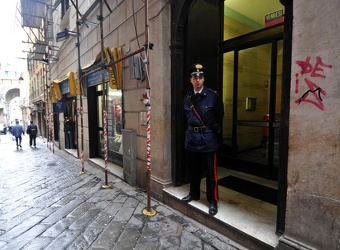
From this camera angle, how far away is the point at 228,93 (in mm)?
5121

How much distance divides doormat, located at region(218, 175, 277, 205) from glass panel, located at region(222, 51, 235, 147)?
1069 millimetres

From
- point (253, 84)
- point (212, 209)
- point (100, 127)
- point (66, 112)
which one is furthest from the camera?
point (66, 112)

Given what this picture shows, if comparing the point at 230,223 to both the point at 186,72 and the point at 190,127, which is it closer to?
the point at 190,127

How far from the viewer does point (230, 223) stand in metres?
2.79

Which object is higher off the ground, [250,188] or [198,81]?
[198,81]

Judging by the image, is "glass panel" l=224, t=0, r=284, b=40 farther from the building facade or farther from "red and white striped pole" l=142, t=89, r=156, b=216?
"red and white striped pole" l=142, t=89, r=156, b=216

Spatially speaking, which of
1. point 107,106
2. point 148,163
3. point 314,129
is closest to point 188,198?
point 148,163

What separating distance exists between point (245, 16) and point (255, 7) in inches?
12.3

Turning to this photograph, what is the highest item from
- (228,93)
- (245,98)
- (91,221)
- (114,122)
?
(228,93)

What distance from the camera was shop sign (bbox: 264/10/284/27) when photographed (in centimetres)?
413

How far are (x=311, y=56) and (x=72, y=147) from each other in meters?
11.3

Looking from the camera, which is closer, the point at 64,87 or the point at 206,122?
the point at 206,122

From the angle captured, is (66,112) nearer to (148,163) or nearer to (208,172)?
(148,163)

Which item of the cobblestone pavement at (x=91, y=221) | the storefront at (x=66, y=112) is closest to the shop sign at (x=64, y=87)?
the storefront at (x=66, y=112)
